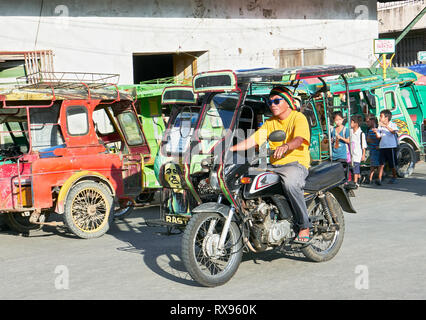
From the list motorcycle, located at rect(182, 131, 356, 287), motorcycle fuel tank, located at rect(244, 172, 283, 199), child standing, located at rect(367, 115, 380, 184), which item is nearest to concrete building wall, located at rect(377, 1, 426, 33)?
child standing, located at rect(367, 115, 380, 184)

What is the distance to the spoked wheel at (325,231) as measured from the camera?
23.2 ft

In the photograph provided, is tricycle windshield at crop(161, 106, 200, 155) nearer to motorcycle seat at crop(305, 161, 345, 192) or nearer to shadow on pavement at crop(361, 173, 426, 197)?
motorcycle seat at crop(305, 161, 345, 192)

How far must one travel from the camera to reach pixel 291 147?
21.3 ft

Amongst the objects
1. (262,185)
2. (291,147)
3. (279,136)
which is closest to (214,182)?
(262,185)

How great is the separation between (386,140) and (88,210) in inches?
294

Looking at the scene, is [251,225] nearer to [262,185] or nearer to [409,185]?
[262,185]

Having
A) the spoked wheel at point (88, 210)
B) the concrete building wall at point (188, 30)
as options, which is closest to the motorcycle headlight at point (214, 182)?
the spoked wheel at point (88, 210)

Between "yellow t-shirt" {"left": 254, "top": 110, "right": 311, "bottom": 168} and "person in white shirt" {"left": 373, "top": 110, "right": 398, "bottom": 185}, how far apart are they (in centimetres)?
763

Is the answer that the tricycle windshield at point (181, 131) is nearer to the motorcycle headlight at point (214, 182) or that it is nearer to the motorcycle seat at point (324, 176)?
the motorcycle headlight at point (214, 182)

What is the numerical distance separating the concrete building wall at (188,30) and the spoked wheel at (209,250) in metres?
11.3

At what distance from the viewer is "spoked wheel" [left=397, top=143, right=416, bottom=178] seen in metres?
15.0
